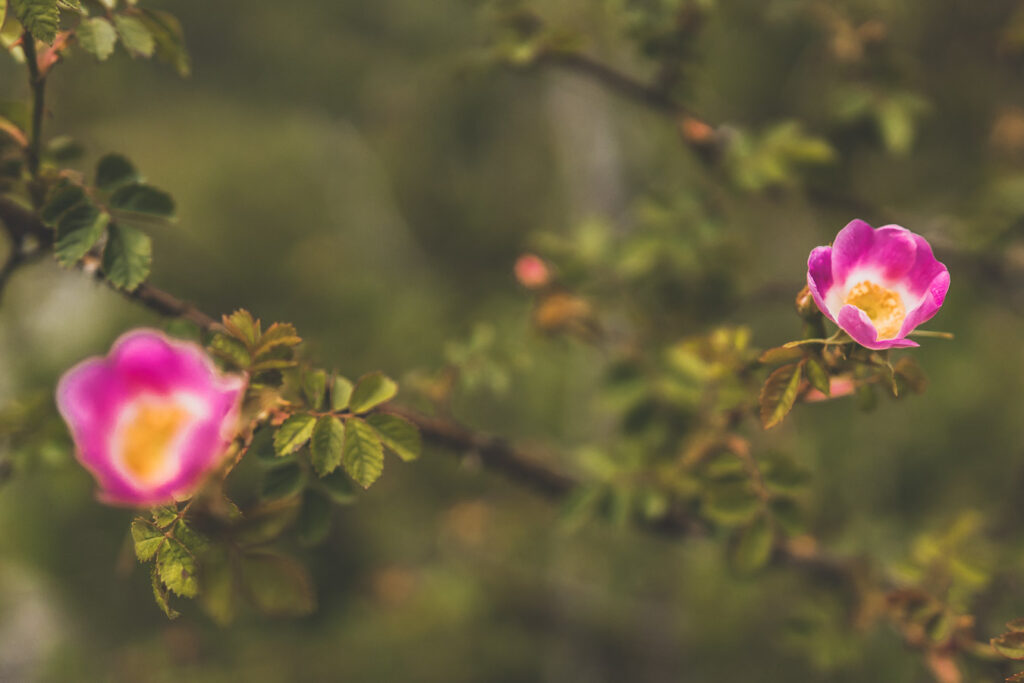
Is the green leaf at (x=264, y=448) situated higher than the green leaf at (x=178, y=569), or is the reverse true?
the green leaf at (x=264, y=448)

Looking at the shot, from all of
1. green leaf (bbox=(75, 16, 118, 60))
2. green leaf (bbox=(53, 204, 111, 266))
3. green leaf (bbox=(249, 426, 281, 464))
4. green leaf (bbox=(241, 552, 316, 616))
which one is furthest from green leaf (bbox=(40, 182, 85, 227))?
green leaf (bbox=(241, 552, 316, 616))

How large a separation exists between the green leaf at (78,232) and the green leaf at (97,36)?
14cm

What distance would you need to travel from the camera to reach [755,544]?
79 centimetres

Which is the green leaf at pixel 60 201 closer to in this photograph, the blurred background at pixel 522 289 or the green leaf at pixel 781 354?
the blurred background at pixel 522 289

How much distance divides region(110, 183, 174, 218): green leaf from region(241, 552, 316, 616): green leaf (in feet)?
1.17

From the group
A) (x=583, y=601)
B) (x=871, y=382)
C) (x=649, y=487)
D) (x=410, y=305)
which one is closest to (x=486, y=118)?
(x=410, y=305)

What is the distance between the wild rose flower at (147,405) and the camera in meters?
0.53

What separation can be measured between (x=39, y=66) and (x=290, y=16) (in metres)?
4.45

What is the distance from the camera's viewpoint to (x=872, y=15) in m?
1.19

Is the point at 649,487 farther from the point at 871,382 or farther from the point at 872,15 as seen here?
the point at 872,15

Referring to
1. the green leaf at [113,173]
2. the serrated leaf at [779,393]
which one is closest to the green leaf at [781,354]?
the serrated leaf at [779,393]

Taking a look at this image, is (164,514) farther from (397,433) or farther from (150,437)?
(397,433)

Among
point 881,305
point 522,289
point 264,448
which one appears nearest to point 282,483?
point 264,448

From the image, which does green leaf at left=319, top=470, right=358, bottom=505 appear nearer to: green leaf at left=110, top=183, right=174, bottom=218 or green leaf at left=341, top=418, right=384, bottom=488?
green leaf at left=341, top=418, right=384, bottom=488
